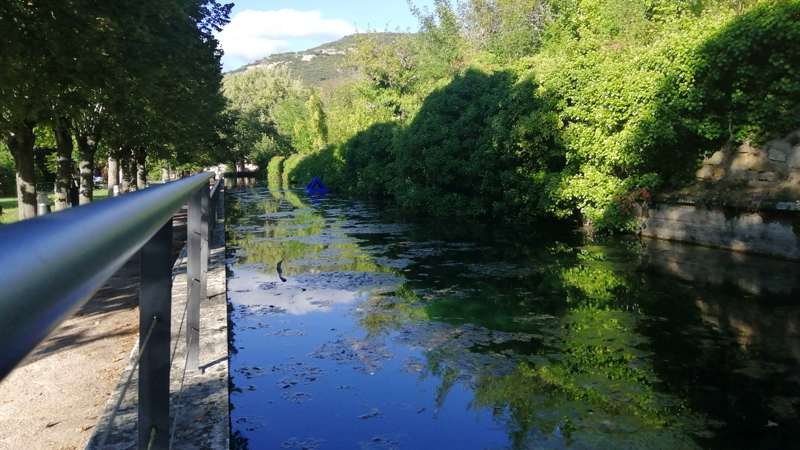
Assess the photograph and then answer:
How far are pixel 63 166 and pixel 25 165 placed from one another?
2734mm

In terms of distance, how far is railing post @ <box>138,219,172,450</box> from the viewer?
5.98 feet

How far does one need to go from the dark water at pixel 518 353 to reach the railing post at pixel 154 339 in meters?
3.00

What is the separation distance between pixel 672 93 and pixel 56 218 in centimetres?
1525

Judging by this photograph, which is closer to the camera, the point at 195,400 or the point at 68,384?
the point at 195,400

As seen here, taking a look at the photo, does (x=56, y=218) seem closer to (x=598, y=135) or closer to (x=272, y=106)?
(x=598, y=135)

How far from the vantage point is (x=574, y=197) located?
18.2m

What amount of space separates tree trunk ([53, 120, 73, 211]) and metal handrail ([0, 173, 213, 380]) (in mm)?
18510

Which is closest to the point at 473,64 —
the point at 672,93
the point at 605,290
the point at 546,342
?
the point at 672,93

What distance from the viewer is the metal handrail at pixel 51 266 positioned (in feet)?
1.81

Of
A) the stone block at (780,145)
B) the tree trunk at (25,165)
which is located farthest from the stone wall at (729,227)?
the tree trunk at (25,165)

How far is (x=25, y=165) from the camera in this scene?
15.4 meters

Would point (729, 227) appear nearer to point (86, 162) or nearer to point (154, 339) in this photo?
point (154, 339)

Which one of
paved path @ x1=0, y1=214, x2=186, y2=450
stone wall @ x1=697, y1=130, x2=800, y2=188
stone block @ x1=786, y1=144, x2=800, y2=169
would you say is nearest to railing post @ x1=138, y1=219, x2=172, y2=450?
paved path @ x1=0, y1=214, x2=186, y2=450

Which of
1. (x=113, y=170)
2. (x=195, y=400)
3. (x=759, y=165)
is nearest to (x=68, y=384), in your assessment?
(x=195, y=400)
